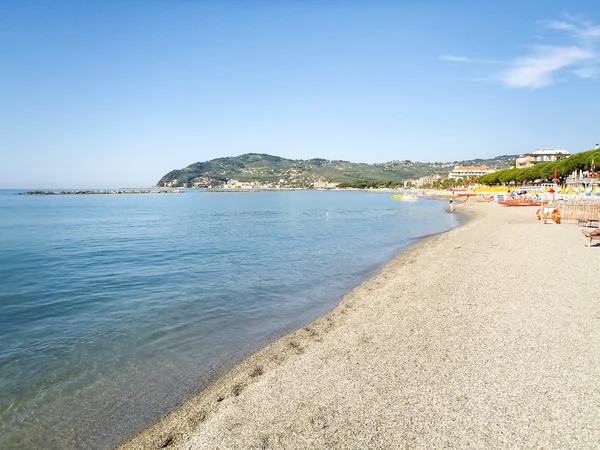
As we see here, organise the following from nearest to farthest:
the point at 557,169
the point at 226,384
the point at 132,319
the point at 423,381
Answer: the point at 423,381
the point at 226,384
the point at 132,319
the point at 557,169

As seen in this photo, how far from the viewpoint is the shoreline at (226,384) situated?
20.1ft

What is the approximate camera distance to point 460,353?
7.59 meters

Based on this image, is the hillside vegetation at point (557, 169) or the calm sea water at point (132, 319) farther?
the hillside vegetation at point (557, 169)

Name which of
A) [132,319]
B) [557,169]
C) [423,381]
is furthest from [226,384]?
[557,169]

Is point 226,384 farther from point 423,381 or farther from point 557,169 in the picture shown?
point 557,169

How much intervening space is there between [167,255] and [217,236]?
10.7 m

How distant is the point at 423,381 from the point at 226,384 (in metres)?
3.64

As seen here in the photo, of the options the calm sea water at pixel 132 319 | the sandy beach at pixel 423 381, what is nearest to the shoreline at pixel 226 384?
the sandy beach at pixel 423 381

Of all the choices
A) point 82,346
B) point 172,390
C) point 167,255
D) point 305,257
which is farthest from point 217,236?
point 172,390

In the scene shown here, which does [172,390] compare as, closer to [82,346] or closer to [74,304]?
[82,346]

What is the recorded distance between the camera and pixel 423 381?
21.5 feet

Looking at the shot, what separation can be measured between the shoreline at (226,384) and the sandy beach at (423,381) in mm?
31

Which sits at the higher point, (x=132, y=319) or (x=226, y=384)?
(x=226, y=384)

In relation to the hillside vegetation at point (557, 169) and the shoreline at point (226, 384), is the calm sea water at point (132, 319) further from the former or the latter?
the hillside vegetation at point (557, 169)
